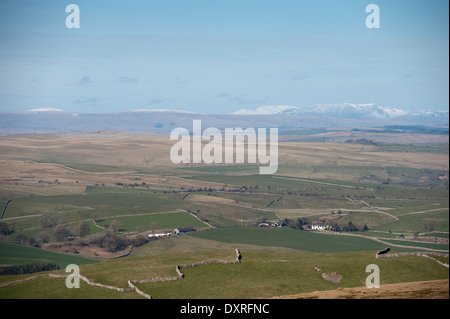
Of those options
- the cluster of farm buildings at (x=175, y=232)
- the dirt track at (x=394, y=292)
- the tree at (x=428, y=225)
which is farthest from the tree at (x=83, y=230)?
the dirt track at (x=394, y=292)

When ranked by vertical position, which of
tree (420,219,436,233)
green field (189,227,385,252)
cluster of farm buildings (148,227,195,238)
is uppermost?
tree (420,219,436,233)

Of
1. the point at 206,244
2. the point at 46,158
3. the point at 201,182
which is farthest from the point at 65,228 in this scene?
the point at 46,158

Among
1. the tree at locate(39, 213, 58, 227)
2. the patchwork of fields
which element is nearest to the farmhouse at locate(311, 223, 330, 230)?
the patchwork of fields

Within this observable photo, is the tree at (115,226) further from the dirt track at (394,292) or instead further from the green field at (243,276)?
the dirt track at (394,292)

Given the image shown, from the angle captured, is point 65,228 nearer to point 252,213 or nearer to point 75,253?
point 75,253

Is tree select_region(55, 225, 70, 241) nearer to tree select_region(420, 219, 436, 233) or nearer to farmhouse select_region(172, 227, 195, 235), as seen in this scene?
farmhouse select_region(172, 227, 195, 235)

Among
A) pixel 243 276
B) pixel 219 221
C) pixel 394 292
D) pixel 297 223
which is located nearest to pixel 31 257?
pixel 219 221
